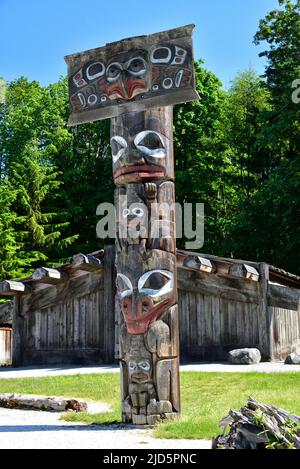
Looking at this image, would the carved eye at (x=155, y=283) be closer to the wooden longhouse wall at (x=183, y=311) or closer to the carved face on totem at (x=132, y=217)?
the carved face on totem at (x=132, y=217)

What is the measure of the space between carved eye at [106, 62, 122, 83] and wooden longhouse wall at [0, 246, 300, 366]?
7.78 meters

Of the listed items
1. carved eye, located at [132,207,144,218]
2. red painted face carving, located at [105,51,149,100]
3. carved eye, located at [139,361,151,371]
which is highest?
red painted face carving, located at [105,51,149,100]

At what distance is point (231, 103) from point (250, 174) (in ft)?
15.8

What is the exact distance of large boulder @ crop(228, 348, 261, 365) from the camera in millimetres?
15008

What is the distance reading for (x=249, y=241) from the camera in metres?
24.2

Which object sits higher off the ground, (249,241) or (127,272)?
(249,241)

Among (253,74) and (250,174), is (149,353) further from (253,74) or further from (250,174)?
(253,74)

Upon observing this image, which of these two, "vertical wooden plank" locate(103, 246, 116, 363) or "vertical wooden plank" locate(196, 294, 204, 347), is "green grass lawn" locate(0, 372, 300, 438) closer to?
"vertical wooden plank" locate(103, 246, 116, 363)

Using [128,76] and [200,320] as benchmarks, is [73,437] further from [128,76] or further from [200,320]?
[200,320]

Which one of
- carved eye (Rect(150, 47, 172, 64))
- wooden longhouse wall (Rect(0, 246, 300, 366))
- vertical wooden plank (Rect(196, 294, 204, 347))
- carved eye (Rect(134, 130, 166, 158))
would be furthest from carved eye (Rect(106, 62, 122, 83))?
vertical wooden plank (Rect(196, 294, 204, 347))

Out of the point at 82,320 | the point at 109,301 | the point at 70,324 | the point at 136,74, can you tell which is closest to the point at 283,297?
the point at 109,301

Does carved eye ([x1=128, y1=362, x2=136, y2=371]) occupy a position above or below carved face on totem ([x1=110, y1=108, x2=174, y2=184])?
below
